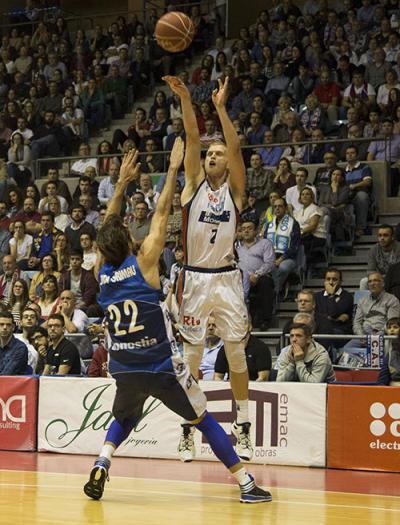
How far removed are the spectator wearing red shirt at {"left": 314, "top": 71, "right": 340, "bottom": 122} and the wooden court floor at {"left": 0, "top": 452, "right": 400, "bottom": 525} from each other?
9.05 m

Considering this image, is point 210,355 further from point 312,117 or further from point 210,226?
point 312,117

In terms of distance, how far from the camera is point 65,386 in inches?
461

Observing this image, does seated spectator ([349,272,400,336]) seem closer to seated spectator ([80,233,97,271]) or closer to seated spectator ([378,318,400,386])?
seated spectator ([378,318,400,386])

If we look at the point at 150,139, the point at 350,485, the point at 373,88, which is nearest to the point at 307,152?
the point at 373,88

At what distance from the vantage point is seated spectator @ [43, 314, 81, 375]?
12560mm

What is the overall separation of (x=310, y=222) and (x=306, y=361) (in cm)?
429

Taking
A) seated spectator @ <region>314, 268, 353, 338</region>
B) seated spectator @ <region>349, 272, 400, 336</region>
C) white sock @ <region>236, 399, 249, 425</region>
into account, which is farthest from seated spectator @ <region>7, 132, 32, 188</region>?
white sock @ <region>236, 399, 249, 425</region>

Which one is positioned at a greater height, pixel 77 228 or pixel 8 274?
pixel 77 228

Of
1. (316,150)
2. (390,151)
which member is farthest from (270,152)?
(390,151)

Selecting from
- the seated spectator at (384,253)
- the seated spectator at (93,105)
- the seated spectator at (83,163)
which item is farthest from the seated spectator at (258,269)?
the seated spectator at (93,105)

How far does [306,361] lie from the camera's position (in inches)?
445

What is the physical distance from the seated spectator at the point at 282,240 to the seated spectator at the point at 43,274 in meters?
3.40

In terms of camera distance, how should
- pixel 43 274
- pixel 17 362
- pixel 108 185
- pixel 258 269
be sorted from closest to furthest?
pixel 17 362 < pixel 258 269 < pixel 43 274 < pixel 108 185

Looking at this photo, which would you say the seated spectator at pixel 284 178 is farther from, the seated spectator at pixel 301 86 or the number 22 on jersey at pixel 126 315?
the number 22 on jersey at pixel 126 315
